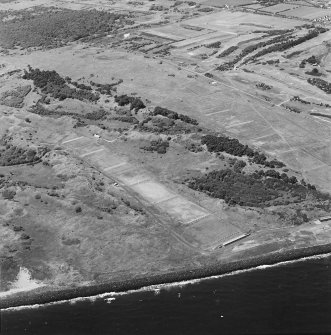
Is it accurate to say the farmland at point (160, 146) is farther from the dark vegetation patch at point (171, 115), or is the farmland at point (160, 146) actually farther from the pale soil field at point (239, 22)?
the pale soil field at point (239, 22)

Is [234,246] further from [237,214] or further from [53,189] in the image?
[53,189]

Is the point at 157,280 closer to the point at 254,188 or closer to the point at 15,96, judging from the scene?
the point at 254,188

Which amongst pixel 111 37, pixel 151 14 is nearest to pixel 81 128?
pixel 111 37

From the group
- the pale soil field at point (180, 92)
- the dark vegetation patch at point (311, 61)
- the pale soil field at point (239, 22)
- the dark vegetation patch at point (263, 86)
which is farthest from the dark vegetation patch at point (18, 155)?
the pale soil field at point (239, 22)

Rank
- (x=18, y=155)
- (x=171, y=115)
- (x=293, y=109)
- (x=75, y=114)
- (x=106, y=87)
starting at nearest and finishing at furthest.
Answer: (x=18, y=155)
(x=171, y=115)
(x=293, y=109)
(x=75, y=114)
(x=106, y=87)

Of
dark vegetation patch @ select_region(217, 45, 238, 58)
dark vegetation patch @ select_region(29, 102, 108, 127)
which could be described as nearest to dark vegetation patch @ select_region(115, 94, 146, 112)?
dark vegetation patch @ select_region(29, 102, 108, 127)

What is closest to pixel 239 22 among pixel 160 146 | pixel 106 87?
pixel 106 87
